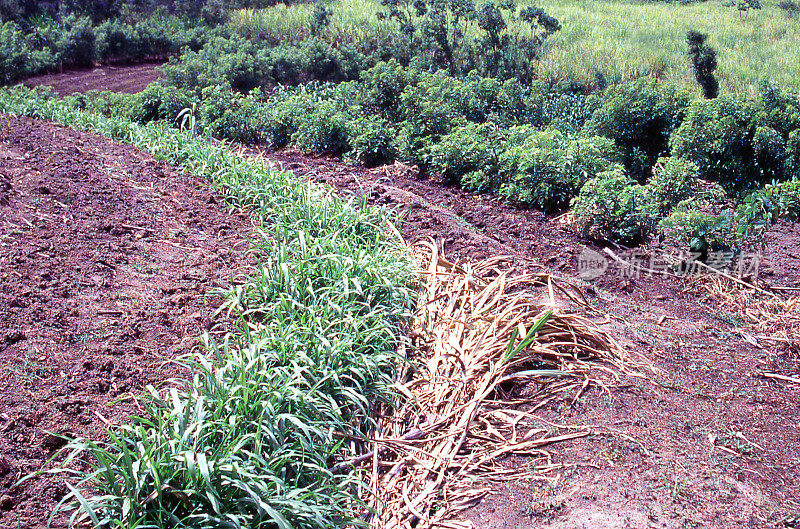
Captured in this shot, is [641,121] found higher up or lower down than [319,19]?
lower down

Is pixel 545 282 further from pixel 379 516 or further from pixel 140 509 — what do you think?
pixel 140 509

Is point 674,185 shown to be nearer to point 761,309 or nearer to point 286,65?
point 761,309

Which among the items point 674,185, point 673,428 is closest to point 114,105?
point 674,185

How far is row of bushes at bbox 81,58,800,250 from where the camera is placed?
202 inches

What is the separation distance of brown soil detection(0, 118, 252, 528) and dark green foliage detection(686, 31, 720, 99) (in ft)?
26.6

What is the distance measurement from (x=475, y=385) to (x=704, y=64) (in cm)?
872

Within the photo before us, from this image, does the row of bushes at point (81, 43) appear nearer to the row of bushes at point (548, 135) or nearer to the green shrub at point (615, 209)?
the row of bushes at point (548, 135)

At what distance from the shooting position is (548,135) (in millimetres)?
5617

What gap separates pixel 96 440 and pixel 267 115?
5.49 m

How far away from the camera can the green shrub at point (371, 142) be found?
657cm

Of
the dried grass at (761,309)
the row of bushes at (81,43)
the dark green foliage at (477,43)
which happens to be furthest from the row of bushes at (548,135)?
the row of bushes at (81,43)

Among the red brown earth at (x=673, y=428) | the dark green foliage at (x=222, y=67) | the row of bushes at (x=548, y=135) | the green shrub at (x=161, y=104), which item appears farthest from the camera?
the dark green foliage at (x=222, y=67)

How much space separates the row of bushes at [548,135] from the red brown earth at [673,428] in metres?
0.92

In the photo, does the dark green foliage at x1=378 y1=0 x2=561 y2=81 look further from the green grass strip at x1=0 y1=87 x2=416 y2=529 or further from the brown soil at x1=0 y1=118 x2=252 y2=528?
the green grass strip at x1=0 y1=87 x2=416 y2=529
